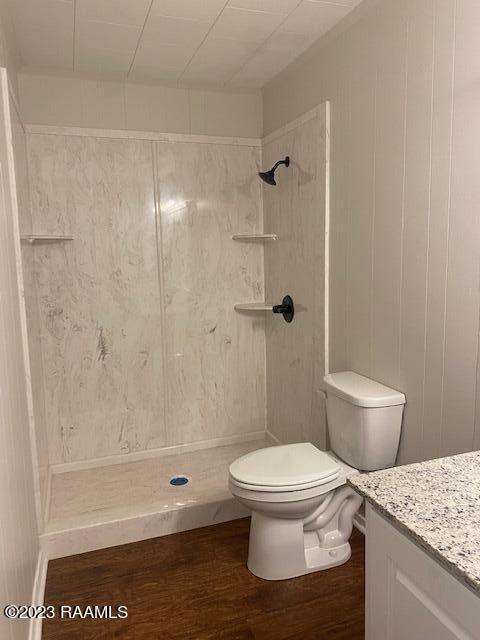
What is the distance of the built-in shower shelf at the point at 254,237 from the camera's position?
2.90 m

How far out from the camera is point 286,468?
1929mm

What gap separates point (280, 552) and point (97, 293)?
5.56ft

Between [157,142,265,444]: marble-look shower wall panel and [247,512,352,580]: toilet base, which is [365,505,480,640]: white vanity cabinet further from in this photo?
[157,142,265,444]: marble-look shower wall panel

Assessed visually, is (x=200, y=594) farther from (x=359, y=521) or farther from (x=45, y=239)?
(x=45, y=239)

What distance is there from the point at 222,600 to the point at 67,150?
7.63 ft

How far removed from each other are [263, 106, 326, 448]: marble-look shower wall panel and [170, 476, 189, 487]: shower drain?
666mm

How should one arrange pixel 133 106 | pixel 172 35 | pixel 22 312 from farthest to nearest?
pixel 133 106, pixel 172 35, pixel 22 312

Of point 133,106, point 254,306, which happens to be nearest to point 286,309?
point 254,306

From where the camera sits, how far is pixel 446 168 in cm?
162

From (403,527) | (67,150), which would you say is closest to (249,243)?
(67,150)

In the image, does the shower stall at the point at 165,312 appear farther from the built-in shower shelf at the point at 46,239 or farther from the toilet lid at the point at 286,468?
the toilet lid at the point at 286,468

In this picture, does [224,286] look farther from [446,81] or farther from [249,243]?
[446,81]

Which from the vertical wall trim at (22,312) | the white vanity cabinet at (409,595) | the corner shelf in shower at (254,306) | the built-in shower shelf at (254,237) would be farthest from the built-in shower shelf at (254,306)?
the white vanity cabinet at (409,595)

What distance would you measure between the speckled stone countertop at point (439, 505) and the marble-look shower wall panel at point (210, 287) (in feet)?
6.60
